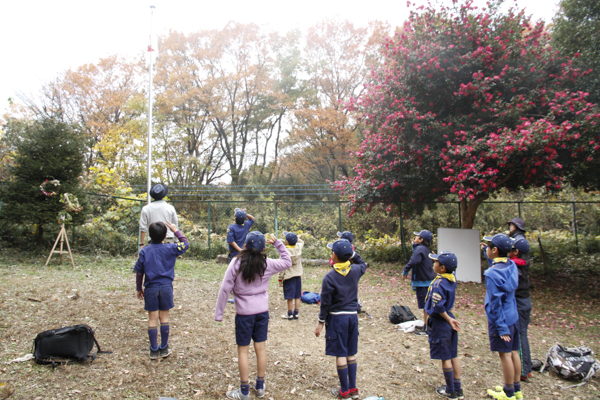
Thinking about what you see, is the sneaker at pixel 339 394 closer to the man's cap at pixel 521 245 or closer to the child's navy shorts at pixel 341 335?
the child's navy shorts at pixel 341 335

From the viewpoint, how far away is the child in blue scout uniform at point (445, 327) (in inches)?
144

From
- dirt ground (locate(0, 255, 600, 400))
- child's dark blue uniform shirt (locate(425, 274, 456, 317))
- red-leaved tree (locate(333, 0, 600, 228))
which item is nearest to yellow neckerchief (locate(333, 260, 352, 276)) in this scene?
child's dark blue uniform shirt (locate(425, 274, 456, 317))

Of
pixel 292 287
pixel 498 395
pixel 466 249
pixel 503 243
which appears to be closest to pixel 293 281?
pixel 292 287

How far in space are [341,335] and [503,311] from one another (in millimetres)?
1715

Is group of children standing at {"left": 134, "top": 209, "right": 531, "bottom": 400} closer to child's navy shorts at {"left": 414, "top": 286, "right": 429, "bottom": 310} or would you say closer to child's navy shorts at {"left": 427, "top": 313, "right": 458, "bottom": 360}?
child's navy shorts at {"left": 427, "top": 313, "right": 458, "bottom": 360}

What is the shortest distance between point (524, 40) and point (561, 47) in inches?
32.1

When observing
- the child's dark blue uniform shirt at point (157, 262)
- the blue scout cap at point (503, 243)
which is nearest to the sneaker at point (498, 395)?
the blue scout cap at point (503, 243)

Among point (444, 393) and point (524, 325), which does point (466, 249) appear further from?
point (444, 393)

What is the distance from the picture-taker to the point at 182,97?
2278cm

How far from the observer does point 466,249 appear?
29.7 ft

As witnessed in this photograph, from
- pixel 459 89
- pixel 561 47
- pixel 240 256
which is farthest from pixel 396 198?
pixel 240 256

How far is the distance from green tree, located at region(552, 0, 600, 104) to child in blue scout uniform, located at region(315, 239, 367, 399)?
A: 286 inches

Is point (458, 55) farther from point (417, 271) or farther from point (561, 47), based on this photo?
point (417, 271)

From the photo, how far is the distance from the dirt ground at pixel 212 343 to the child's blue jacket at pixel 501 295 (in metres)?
0.92
